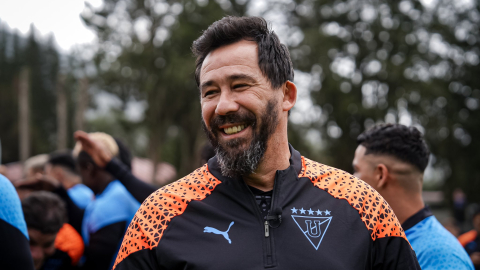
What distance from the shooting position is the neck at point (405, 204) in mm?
2906

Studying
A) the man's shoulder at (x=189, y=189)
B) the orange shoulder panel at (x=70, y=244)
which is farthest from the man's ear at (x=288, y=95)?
the orange shoulder panel at (x=70, y=244)

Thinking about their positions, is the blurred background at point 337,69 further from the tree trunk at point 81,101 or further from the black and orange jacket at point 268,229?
the black and orange jacket at point 268,229

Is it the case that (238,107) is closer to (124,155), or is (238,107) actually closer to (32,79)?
(124,155)

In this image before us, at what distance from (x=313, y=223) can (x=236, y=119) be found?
1.97ft

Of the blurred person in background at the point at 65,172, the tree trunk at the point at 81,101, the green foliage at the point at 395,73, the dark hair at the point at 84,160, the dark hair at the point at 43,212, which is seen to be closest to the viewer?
the dark hair at the point at 43,212

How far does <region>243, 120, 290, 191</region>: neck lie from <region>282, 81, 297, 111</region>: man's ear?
0.12 meters

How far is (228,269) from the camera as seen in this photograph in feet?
5.89

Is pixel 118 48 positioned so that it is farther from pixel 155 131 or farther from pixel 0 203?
pixel 0 203

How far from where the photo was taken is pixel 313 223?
196cm

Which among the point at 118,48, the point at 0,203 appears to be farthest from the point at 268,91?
the point at 118,48

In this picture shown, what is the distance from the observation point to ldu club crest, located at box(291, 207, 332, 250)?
1.92 metres

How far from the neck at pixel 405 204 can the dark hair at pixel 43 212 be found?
2494 millimetres

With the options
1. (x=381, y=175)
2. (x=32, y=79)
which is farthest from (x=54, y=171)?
(x=32, y=79)

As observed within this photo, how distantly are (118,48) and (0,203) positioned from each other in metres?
21.0
